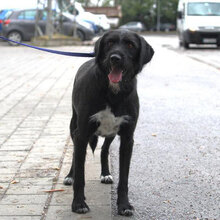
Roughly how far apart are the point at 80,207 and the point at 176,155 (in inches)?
78.1

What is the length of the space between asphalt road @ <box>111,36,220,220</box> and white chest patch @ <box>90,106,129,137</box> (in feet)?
1.90

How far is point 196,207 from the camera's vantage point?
3.89 metres

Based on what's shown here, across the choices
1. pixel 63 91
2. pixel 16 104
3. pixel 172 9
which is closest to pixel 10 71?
pixel 63 91

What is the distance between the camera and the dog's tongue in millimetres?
3520

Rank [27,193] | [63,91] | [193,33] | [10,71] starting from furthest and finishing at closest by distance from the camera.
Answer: [193,33], [10,71], [63,91], [27,193]

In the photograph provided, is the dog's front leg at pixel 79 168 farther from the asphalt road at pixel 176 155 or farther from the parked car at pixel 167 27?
the parked car at pixel 167 27

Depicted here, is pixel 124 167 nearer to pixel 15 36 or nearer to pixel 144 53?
pixel 144 53

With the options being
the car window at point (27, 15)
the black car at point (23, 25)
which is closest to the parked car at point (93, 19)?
the black car at point (23, 25)

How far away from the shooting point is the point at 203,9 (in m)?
25.0

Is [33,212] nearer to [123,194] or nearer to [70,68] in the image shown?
[123,194]

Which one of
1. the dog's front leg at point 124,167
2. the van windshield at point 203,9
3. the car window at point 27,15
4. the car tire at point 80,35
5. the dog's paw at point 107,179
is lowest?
the car tire at point 80,35

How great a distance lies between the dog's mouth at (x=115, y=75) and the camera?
3520mm

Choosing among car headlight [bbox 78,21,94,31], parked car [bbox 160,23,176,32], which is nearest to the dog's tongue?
car headlight [bbox 78,21,94,31]

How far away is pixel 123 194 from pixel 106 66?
993mm
